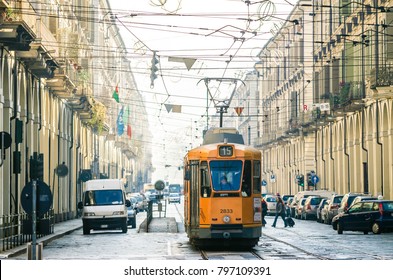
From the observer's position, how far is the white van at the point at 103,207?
133ft

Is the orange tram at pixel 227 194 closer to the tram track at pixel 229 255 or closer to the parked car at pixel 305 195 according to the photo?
the tram track at pixel 229 255

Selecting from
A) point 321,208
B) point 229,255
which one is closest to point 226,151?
point 229,255

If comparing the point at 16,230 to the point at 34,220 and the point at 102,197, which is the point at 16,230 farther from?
the point at 34,220

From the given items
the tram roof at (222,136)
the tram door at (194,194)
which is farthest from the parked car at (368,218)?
the tram door at (194,194)

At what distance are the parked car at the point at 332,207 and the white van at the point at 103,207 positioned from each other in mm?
11258

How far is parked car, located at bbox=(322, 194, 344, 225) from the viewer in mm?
48281

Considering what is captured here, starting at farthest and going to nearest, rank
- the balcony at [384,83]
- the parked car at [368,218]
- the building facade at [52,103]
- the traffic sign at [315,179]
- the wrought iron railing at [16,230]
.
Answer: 1. the traffic sign at [315,179]
2. the balcony at [384,83]
3. the parked car at [368,218]
4. the building facade at [52,103]
5. the wrought iron railing at [16,230]

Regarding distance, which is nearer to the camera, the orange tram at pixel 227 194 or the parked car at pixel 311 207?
the orange tram at pixel 227 194

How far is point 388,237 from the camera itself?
114 feet

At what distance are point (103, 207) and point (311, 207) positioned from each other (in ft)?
61.6

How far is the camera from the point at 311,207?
5672cm

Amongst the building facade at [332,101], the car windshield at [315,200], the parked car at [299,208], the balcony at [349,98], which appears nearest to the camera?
the building facade at [332,101]
